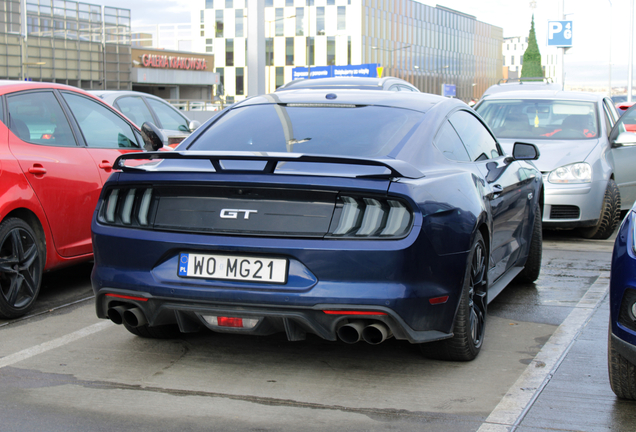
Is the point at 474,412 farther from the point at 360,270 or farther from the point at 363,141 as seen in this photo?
the point at 363,141

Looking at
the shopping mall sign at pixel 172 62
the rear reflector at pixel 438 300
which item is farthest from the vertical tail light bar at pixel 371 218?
the shopping mall sign at pixel 172 62

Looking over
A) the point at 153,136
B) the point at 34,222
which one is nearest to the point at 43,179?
the point at 34,222

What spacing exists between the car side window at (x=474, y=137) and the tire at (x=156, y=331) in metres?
2.08

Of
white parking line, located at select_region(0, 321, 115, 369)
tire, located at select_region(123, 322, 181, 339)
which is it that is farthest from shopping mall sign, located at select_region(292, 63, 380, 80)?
tire, located at select_region(123, 322, 181, 339)

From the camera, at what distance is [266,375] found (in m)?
3.99

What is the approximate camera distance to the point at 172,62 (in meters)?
67.4

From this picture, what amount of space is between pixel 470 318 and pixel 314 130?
133cm

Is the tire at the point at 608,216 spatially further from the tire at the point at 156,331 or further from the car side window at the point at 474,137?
the tire at the point at 156,331

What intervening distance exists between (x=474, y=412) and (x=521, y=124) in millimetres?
6698

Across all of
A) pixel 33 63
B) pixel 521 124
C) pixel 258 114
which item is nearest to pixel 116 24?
pixel 33 63

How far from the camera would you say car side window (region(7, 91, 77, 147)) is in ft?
17.7

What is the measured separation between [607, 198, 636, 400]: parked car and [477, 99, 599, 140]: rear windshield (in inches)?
236

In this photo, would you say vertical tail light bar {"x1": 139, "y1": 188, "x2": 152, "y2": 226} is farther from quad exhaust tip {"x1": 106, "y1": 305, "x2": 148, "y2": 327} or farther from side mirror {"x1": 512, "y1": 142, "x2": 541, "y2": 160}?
side mirror {"x1": 512, "y1": 142, "x2": 541, "y2": 160}

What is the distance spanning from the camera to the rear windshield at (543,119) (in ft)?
30.5
